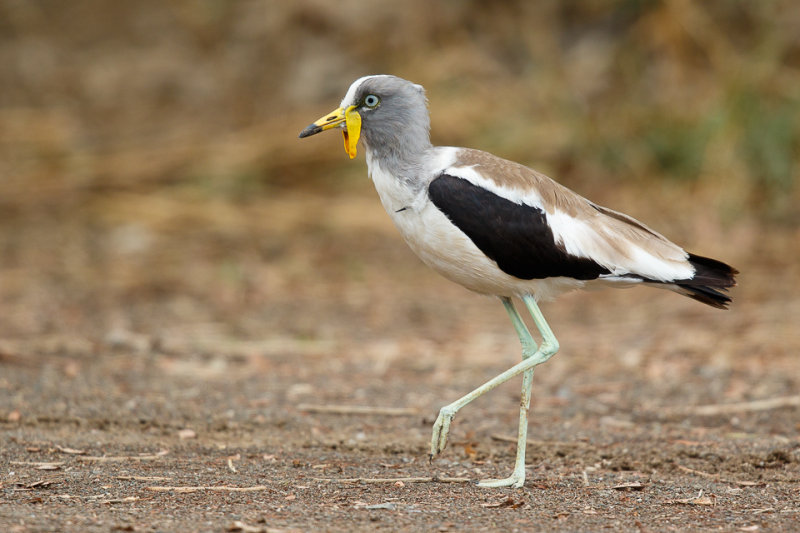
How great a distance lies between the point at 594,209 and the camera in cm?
420

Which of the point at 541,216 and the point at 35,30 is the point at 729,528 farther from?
the point at 35,30

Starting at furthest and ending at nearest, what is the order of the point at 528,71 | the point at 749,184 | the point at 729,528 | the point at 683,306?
1. the point at 528,71
2. the point at 749,184
3. the point at 683,306
4. the point at 729,528

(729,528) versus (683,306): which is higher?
(683,306)

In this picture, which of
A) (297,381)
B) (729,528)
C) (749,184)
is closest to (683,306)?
(749,184)

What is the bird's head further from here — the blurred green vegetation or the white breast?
the blurred green vegetation

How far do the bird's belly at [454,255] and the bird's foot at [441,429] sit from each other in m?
0.51

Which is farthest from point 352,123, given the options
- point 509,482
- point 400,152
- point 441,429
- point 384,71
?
point 384,71

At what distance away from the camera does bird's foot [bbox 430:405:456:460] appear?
387 centimetres

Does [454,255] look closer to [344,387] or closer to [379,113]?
[379,113]

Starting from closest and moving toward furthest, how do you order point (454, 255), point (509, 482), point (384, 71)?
point (509, 482) → point (454, 255) → point (384, 71)

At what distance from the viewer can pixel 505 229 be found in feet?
12.7

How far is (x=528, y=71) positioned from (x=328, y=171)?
2321mm

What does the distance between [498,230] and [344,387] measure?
1.96 metres

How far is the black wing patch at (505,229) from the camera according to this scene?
382 cm
